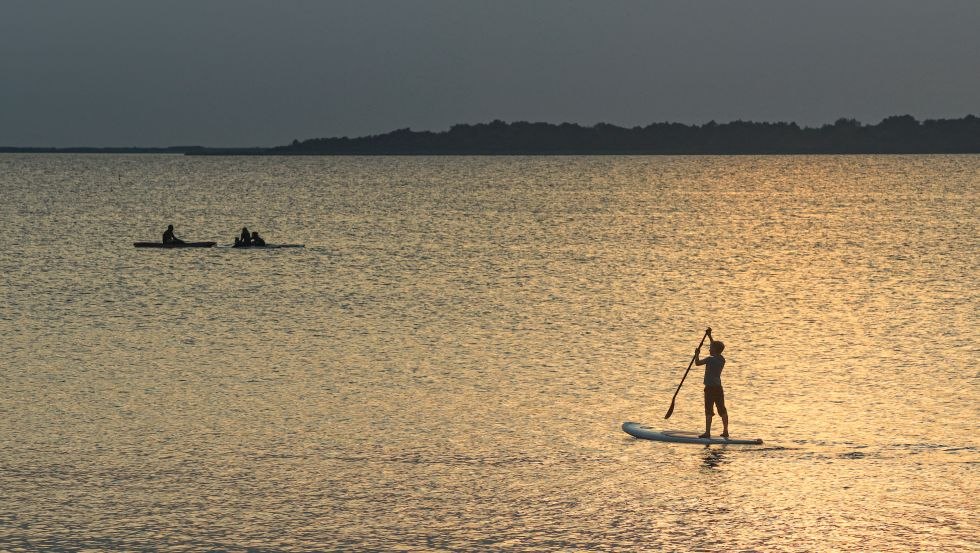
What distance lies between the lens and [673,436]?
2462 centimetres

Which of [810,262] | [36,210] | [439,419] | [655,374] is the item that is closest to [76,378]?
[439,419]

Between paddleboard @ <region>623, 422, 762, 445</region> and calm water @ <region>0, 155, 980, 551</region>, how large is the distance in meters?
0.27

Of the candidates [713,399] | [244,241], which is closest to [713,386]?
[713,399]

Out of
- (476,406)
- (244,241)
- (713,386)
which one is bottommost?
(476,406)

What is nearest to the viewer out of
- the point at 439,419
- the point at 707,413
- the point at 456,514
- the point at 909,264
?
the point at 456,514

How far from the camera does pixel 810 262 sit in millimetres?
76750

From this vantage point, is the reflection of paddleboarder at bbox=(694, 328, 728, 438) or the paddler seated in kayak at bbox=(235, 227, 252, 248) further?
the paddler seated in kayak at bbox=(235, 227, 252, 248)

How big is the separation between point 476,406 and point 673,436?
577cm

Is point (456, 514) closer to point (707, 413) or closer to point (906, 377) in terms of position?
point (707, 413)

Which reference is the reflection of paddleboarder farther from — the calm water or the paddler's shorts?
the calm water

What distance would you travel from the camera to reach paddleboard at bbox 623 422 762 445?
24141 mm

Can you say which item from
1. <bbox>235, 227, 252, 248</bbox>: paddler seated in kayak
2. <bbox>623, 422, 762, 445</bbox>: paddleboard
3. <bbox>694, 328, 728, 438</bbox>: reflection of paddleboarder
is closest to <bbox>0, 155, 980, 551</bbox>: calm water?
<bbox>623, 422, 762, 445</bbox>: paddleboard

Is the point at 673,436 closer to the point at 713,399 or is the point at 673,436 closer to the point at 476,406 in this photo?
the point at 713,399

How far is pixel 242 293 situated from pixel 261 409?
2833 cm
